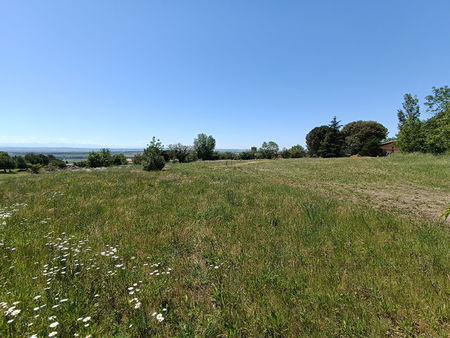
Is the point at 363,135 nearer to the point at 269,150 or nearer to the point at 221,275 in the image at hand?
the point at 269,150

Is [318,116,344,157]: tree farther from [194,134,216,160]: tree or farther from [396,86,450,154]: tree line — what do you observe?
[194,134,216,160]: tree

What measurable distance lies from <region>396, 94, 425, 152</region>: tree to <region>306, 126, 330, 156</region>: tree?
21495 millimetres

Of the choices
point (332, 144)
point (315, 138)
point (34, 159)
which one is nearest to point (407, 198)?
point (332, 144)

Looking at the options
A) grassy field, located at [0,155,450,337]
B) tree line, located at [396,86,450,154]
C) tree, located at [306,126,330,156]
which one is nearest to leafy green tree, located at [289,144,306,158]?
tree, located at [306,126,330,156]

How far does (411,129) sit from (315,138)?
27491 mm

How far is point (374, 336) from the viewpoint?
1.98 meters

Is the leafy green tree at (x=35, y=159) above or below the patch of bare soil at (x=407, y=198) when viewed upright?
below

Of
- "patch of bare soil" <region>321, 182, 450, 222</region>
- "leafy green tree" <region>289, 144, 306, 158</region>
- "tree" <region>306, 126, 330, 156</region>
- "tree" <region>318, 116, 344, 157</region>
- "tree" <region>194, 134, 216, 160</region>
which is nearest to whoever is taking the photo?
"patch of bare soil" <region>321, 182, 450, 222</region>

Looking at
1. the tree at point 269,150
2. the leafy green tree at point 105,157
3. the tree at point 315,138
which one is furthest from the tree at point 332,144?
the leafy green tree at point 105,157

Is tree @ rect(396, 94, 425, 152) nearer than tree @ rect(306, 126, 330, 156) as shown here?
Yes

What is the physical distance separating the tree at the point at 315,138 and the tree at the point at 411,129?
2149 cm

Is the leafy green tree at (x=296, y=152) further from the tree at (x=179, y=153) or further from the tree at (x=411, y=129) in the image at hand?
the tree at (x=179, y=153)

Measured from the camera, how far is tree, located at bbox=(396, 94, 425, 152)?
34000 millimetres

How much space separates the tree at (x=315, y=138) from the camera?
61312 mm
